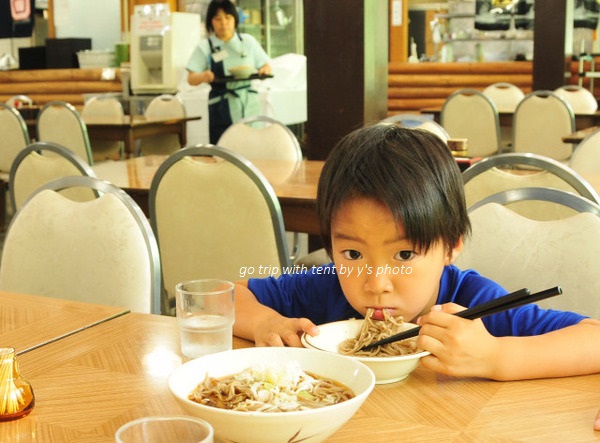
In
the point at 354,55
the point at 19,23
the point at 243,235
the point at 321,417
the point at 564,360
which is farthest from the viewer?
the point at 19,23

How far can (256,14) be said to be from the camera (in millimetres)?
10148

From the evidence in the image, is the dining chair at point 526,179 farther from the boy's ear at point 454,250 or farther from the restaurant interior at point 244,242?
the boy's ear at point 454,250

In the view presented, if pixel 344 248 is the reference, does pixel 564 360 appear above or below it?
below

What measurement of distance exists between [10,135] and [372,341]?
531cm

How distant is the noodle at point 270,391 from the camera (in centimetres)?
89

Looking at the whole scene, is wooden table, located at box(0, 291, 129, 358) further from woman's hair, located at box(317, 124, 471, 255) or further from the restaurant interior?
woman's hair, located at box(317, 124, 471, 255)

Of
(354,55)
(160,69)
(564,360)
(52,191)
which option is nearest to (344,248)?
(564,360)

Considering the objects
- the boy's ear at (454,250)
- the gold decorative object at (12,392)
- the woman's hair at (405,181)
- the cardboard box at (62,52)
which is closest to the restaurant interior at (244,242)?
the gold decorative object at (12,392)

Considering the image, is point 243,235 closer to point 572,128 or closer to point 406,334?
point 406,334

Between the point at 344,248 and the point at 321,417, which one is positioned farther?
the point at 344,248

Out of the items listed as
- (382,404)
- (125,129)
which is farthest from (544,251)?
(125,129)

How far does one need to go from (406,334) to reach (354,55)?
12.3 ft

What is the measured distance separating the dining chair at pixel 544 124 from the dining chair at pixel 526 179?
12.8 ft

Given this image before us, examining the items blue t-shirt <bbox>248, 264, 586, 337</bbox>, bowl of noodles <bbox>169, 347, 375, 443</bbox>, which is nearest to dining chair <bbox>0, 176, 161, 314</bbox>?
blue t-shirt <bbox>248, 264, 586, 337</bbox>
